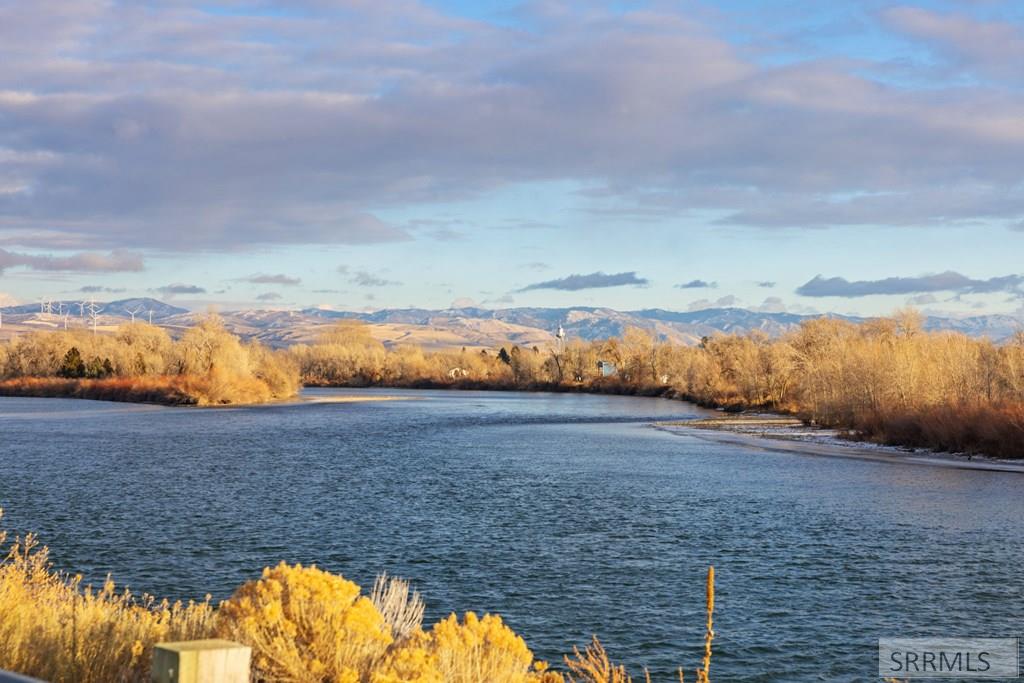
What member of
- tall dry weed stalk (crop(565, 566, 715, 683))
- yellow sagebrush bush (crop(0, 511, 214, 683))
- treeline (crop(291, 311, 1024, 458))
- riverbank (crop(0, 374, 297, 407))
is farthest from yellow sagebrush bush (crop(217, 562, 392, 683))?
riverbank (crop(0, 374, 297, 407))

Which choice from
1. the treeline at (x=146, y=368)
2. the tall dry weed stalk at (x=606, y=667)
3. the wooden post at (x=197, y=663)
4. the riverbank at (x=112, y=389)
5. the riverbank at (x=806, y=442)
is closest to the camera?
the wooden post at (x=197, y=663)

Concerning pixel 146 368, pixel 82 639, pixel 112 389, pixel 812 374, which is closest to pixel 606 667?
pixel 82 639

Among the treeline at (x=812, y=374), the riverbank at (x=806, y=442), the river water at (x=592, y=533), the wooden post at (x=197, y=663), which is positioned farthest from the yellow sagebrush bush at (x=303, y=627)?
the treeline at (x=812, y=374)

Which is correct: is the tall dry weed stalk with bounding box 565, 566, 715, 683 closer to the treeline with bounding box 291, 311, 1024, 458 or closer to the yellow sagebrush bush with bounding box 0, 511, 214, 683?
the yellow sagebrush bush with bounding box 0, 511, 214, 683

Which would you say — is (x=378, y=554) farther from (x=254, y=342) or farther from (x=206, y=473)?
(x=254, y=342)

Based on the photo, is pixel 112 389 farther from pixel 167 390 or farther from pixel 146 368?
pixel 146 368

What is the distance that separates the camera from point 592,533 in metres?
25.4

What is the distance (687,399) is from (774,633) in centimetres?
9205

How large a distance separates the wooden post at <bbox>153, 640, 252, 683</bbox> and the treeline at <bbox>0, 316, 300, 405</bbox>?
304 feet

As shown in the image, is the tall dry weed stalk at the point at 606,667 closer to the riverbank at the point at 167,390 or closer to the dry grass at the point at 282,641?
the dry grass at the point at 282,641

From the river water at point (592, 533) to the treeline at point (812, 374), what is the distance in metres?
8.04

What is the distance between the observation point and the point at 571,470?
40.8 m

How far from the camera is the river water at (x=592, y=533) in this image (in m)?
17.0

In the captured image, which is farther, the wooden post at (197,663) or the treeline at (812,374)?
the treeline at (812,374)
